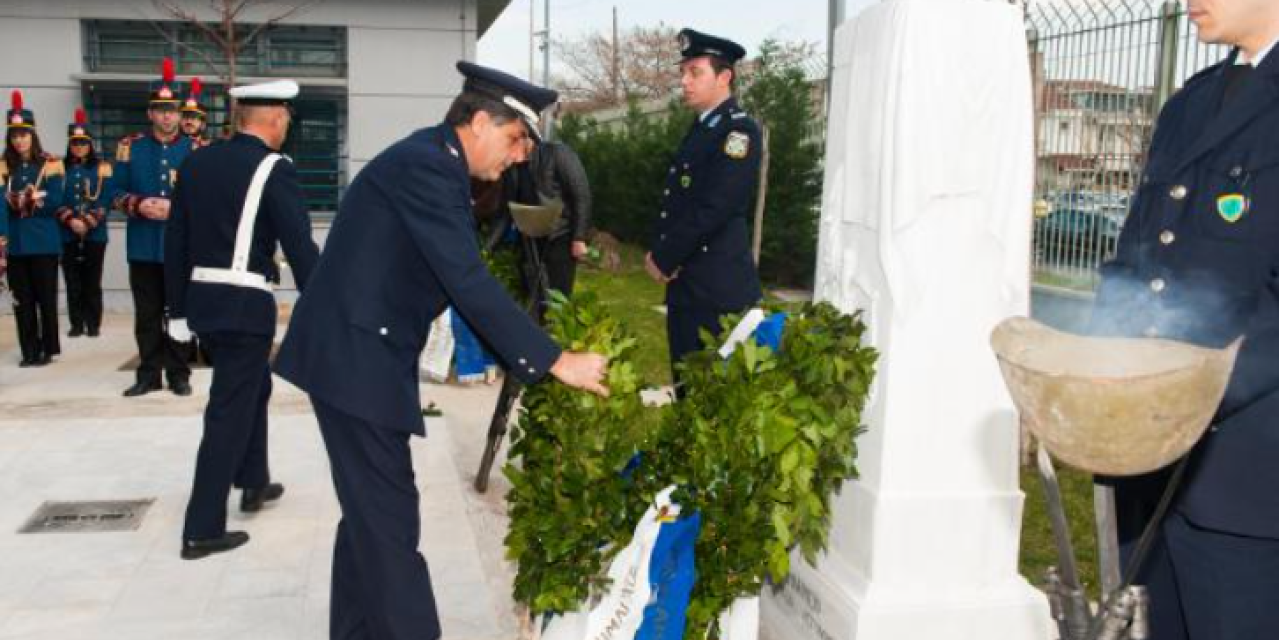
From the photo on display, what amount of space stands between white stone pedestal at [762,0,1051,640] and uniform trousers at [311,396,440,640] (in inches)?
50.4

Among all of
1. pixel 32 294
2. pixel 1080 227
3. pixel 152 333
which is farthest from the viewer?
pixel 32 294

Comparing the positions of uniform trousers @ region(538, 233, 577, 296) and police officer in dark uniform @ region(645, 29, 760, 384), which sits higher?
police officer in dark uniform @ region(645, 29, 760, 384)

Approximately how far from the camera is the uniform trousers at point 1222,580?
2371mm

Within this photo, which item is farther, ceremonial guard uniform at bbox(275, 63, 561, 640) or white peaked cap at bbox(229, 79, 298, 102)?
white peaked cap at bbox(229, 79, 298, 102)

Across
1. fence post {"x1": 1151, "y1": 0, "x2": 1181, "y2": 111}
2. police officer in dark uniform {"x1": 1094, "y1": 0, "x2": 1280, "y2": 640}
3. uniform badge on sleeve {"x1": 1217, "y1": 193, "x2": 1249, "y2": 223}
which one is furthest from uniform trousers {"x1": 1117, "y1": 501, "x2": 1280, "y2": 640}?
fence post {"x1": 1151, "y1": 0, "x2": 1181, "y2": 111}

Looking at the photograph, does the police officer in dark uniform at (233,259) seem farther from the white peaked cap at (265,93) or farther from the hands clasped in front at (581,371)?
the hands clasped in front at (581,371)

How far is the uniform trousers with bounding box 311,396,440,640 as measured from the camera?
345cm

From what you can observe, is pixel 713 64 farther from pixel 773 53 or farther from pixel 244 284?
pixel 773 53

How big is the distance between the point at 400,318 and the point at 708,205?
254 cm

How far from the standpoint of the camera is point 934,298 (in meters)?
3.65

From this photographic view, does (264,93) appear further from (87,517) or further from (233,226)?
(87,517)

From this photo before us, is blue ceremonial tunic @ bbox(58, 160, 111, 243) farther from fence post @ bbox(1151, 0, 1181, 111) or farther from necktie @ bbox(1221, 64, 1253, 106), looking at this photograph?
necktie @ bbox(1221, 64, 1253, 106)

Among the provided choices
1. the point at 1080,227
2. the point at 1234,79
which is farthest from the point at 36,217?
the point at 1234,79

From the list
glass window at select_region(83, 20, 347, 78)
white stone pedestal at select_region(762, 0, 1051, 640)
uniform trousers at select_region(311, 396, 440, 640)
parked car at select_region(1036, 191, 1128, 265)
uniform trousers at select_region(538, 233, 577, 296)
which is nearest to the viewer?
uniform trousers at select_region(311, 396, 440, 640)
